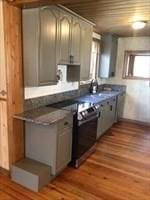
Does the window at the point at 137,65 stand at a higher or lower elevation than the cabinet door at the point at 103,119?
higher

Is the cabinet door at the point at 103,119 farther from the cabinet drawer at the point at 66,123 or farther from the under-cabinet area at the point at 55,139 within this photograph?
the cabinet drawer at the point at 66,123

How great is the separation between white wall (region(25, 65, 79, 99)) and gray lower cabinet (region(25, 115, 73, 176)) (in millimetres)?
468

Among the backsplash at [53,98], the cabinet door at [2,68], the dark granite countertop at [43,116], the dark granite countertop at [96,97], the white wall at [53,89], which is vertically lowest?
the dark granite countertop at [43,116]

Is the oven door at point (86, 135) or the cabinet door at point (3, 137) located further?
the oven door at point (86, 135)

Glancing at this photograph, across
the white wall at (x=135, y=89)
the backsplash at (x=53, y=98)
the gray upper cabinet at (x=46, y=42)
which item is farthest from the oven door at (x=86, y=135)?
the white wall at (x=135, y=89)

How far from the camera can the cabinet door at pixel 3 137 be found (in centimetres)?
242

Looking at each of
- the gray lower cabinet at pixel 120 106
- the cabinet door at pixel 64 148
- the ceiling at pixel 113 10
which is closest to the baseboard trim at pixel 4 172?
the cabinet door at pixel 64 148

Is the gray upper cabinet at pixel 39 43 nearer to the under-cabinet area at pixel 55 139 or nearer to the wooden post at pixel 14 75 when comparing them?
the wooden post at pixel 14 75

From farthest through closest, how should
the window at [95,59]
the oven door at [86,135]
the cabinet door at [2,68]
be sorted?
1. the window at [95,59]
2. the oven door at [86,135]
3. the cabinet door at [2,68]

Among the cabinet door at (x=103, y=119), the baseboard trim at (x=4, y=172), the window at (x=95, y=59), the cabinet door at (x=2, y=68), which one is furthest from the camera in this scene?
the window at (x=95, y=59)

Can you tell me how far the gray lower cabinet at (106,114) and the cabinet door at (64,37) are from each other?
126cm

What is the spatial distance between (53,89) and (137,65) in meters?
2.91

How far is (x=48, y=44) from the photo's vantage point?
2471 mm

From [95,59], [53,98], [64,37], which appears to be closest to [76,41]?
[64,37]
